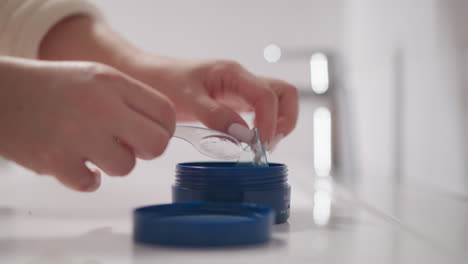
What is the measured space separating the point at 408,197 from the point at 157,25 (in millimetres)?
1583

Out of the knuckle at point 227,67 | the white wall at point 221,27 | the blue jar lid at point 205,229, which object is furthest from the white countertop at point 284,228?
the white wall at point 221,27

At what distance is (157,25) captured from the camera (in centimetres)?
222

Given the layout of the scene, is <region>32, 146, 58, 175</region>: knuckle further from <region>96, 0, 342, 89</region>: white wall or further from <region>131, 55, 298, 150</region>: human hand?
<region>96, 0, 342, 89</region>: white wall

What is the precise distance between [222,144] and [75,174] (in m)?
0.20

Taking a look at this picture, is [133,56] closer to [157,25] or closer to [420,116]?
[420,116]

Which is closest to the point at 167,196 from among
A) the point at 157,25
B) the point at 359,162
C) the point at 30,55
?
the point at 30,55

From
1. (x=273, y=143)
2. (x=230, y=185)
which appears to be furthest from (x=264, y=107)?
(x=230, y=185)

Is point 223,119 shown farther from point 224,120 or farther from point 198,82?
point 198,82

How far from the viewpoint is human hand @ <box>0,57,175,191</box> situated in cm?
46

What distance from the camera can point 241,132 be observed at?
0.65 meters

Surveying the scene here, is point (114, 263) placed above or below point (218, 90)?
below

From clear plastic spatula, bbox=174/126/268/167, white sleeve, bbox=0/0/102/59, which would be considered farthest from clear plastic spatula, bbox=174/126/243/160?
white sleeve, bbox=0/0/102/59

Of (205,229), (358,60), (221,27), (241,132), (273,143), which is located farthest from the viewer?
(221,27)

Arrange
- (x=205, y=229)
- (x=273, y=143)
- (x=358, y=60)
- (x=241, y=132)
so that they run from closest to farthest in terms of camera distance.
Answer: (x=205, y=229) < (x=241, y=132) < (x=273, y=143) < (x=358, y=60)
